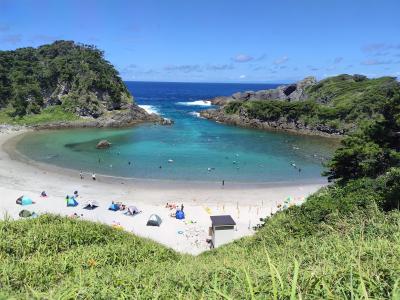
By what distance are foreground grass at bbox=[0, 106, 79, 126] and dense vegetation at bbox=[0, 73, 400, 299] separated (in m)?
62.0

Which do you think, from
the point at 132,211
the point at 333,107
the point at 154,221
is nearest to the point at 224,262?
the point at 154,221

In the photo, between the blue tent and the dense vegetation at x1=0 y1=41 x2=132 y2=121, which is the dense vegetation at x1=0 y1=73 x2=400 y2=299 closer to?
the blue tent

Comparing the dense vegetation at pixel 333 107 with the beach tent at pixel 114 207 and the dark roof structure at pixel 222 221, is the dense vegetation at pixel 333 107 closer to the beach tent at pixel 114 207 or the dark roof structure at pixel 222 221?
the dark roof structure at pixel 222 221

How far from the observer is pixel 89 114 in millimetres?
73812

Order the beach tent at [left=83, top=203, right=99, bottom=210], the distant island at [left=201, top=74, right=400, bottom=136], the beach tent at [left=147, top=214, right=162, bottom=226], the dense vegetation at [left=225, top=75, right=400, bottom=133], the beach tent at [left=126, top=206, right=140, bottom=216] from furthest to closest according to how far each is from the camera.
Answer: the distant island at [left=201, top=74, right=400, bottom=136]
the dense vegetation at [left=225, top=75, right=400, bottom=133]
the beach tent at [left=83, top=203, right=99, bottom=210]
the beach tent at [left=126, top=206, right=140, bottom=216]
the beach tent at [left=147, top=214, right=162, bottom=226]

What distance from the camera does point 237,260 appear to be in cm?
841

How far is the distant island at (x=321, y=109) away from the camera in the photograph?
66.2m

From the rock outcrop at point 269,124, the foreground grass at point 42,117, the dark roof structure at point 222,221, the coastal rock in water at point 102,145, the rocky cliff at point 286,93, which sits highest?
the rocky cliff at point 286,93

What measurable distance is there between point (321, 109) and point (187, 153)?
33331 mm

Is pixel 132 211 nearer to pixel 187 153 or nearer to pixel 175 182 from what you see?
pixel 175 182

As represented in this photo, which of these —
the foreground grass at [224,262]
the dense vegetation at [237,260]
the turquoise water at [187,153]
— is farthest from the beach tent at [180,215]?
the dense vegetation at [237,260]

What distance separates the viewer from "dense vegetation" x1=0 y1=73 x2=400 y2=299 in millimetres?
3566

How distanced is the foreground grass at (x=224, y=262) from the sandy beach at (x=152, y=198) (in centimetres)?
1139

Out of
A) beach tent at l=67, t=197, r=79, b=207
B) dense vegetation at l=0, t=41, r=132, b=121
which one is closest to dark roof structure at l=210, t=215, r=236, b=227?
beach tent at l=67, t=197, r=79, b=207
